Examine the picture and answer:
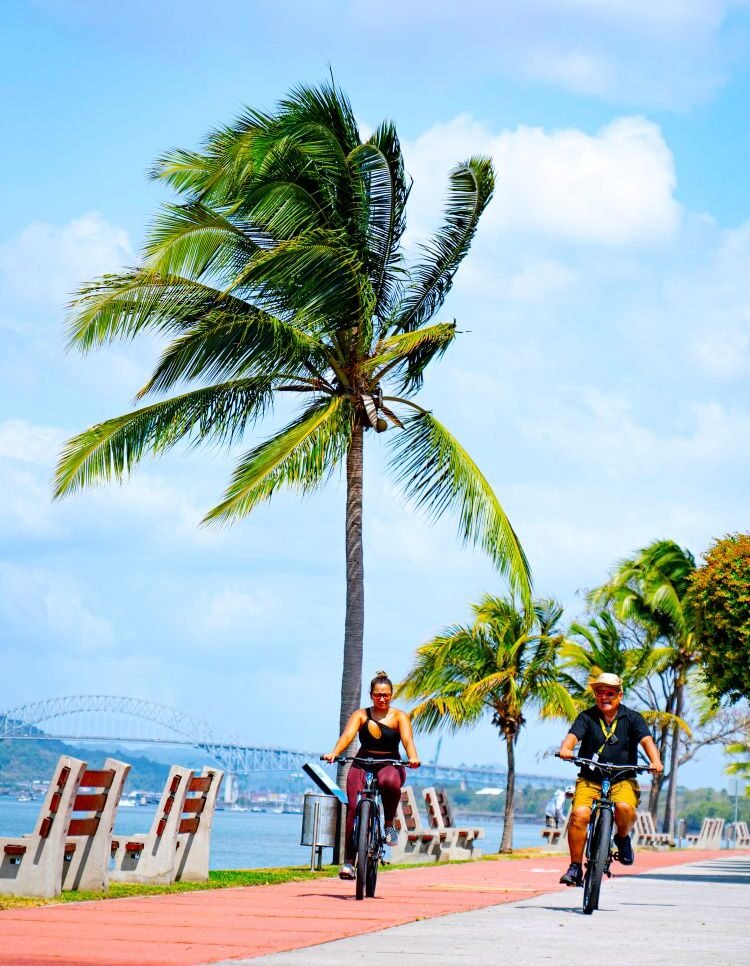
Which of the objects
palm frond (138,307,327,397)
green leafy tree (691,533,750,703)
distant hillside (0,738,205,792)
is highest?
palm frond (138,307,327,397)

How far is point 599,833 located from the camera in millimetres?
11133

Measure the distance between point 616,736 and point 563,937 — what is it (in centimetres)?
282

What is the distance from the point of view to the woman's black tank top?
12.2 m

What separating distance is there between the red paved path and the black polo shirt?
1523 mm

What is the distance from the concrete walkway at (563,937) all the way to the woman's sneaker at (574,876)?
0.22 m

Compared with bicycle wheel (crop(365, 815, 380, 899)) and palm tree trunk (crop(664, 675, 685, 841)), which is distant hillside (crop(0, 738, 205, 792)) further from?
bicycle wheel (crop(365, 815, 380, 899))

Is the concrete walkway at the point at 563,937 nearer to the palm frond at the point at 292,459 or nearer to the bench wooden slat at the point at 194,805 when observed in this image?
the bench wooden slat at the point at 194,805

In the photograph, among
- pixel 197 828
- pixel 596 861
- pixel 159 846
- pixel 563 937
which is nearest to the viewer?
pixel 563 937

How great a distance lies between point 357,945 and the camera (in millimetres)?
8203

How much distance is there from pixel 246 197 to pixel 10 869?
35.9ft

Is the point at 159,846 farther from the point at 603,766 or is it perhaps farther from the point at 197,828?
the point at 603,766

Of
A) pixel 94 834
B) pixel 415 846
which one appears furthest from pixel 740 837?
pixel 94 834

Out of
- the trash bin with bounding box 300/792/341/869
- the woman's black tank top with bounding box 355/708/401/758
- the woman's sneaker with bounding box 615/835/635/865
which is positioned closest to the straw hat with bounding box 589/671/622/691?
the woman's sneaker with bounding box 615/835/635/865

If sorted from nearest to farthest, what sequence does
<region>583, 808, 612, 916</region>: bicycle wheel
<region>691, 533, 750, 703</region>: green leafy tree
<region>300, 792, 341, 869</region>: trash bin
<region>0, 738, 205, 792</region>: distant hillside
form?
<region>583, 808, 612, 916</region>: bicycle wheel → <region>300, 792, 341, 869</region>: trash bin → <region>691, 533, 750, 703</region>: green leafy tree → <region>0, 738, 205, 792</region>: distant hillside
